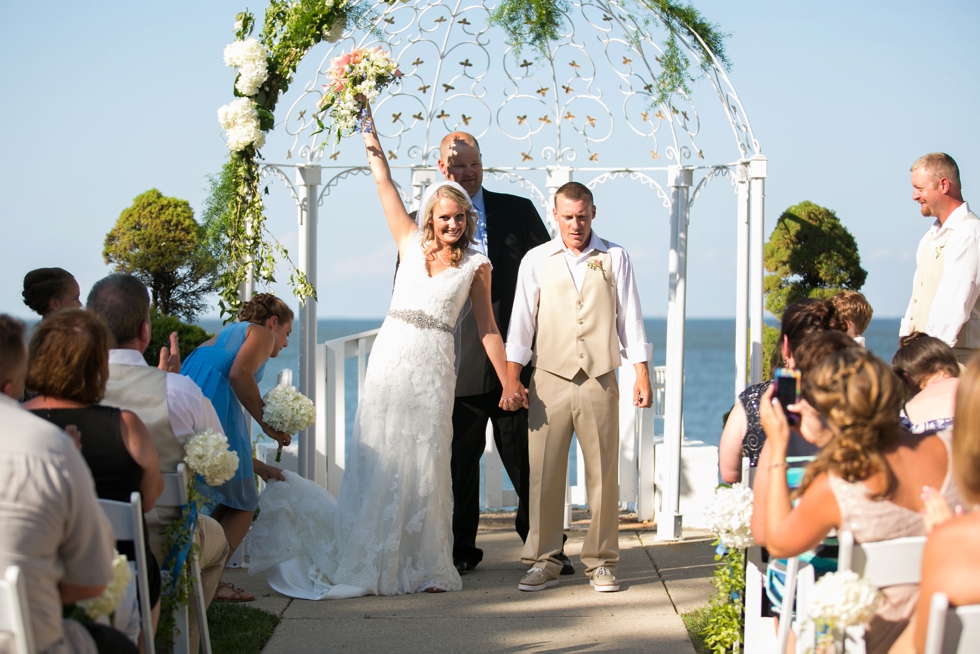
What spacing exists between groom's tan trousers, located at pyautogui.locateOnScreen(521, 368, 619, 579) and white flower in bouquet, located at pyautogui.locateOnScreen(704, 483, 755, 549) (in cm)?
147

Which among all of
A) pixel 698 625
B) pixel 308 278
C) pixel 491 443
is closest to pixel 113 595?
pixel 698 625

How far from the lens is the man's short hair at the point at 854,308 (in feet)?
12.1

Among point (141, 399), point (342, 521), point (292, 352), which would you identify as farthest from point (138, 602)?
point (292, 352)

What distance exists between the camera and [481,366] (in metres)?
4.63

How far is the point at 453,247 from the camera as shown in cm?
426

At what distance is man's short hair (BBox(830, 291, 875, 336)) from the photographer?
3674 mm

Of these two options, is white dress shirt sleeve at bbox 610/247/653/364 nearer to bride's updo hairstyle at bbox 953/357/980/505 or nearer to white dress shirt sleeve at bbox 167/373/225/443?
white dress shirt sleeve at bbox 167/373/225/443

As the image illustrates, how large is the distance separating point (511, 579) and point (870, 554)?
2681mm

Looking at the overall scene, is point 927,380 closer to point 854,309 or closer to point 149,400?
point 854,309

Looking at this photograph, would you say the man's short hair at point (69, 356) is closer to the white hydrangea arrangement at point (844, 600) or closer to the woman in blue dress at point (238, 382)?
the woman in blue dress at point (238, 382)

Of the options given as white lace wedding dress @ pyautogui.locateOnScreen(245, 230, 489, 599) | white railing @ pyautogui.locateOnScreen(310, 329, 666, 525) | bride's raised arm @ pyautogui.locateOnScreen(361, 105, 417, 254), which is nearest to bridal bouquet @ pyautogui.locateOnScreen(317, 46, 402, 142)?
bride's raised arm @ pyautogui.locateOnScreen(361, 105, 417, 254)

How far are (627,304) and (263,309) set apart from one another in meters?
1.70

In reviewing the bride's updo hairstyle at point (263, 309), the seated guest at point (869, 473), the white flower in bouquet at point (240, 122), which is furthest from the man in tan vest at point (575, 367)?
the seated guest at point (869, 473)

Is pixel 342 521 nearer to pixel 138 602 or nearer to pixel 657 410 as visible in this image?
pixel 138 602
